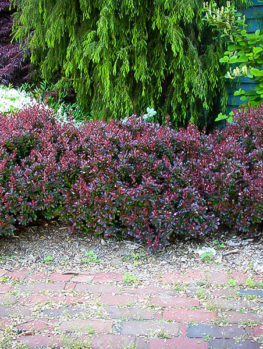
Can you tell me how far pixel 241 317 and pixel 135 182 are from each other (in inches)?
56.1

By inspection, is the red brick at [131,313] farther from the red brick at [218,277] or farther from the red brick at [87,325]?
the red brick at [218,277]

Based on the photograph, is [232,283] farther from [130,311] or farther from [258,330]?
[130,311]

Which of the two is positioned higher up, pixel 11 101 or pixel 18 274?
pixel 11 101

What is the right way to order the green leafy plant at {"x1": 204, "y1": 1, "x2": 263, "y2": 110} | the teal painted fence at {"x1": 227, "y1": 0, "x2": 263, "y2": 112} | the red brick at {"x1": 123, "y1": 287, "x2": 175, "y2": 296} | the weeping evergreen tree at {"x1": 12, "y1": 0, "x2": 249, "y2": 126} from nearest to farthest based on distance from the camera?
1. the red brick at {"x1": 123, "y1": 287, "x2": 175, "y2": 296}
2. the green leafy plant at {"x1": 204, "y1": 1, "x2": 263, "y2": 110}
3. the weeping evergreen tree at {"x1": 12, "y1": 0, "x2": 249, "y2": 126}
4. the teal painted fence at {"x1": 227, "y1": 0, "x2": 263, "y2": 112}

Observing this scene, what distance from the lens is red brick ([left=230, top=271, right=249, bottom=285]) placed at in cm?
275

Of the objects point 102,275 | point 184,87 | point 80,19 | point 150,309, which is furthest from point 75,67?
point 150,309

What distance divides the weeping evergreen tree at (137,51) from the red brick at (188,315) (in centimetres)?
281

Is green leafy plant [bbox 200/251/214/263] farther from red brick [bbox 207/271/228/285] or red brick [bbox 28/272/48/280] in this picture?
red brick [bbox 28/272/48/280]

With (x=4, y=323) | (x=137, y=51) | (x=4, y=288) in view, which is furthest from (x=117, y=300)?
(x=137, y=51)

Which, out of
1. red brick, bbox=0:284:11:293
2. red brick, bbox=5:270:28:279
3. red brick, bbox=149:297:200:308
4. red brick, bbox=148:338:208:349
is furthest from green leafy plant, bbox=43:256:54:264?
red brick, bbox=148:338:208:349

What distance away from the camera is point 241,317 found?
232 cm

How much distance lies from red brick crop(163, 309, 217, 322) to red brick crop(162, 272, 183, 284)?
398 mm

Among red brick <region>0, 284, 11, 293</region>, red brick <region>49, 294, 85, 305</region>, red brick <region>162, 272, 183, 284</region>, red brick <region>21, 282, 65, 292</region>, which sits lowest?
red brick <region>0, 284, 11, 293</region>

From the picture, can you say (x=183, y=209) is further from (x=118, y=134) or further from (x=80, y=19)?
(x=80, y=19)
